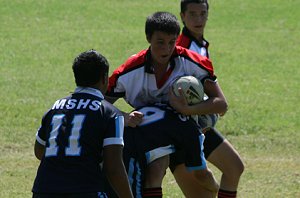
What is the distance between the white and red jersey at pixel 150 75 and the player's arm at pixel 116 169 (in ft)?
3.95

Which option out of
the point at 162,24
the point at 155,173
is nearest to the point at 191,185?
the point at 155,173

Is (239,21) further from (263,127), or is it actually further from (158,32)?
(158,32)

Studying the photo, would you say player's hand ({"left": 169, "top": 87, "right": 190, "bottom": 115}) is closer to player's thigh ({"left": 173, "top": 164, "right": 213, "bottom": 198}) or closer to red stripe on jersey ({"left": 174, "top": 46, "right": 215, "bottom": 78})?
red stripe on jersey ({"left": 174, "top": 46, "right": 215, "bottom": 78})

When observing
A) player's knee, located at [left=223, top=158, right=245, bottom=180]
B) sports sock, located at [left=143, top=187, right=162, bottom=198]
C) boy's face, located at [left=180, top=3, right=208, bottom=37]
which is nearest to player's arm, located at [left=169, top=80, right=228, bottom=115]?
sports sock, located at [left=143, top=187, right=162, bottom=198]

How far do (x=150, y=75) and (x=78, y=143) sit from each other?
1.30m

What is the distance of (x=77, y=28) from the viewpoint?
778 inches

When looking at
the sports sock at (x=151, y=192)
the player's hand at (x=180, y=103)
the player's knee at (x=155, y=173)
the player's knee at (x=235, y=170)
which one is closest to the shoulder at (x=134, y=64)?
the player's hand at (x=180, y=103)

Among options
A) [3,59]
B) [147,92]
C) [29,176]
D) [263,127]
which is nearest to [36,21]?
[3,59]

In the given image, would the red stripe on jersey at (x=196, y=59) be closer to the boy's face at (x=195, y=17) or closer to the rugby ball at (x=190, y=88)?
the rugby ball at (x=190, y=88)

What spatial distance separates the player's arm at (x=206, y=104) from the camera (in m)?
6.56

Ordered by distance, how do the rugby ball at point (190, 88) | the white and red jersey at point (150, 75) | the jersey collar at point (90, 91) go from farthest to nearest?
the white and red jersey at point (150, 75) < the rugby ball at point (190, 88) < the jersey collar at point (90, 91)

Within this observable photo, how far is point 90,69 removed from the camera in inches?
225

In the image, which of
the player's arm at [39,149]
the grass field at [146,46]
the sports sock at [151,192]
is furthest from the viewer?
the grass field at [146,46]

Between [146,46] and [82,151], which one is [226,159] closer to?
[82,151]
